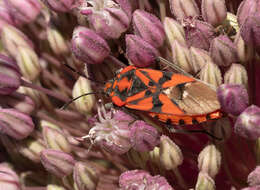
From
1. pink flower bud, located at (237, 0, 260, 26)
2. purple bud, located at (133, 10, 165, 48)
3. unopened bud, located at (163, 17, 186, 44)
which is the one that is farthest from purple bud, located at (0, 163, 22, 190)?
pink flower bud, located at (237, 0, 260, 26)

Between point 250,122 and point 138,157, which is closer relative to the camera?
point 250,122

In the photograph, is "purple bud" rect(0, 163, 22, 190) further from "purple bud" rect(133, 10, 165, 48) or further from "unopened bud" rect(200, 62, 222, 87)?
"unopened bud" rect(200, 62, 222, 87)

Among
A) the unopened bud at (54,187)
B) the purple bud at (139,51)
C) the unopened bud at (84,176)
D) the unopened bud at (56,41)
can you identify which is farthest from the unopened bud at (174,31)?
the unopened bud at (54,187)

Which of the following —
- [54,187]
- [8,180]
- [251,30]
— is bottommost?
[54,187]

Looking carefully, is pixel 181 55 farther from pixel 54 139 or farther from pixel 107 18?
pixel 54 139

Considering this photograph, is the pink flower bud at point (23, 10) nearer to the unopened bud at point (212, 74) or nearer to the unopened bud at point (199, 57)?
the unopened bud at point (199, 57)

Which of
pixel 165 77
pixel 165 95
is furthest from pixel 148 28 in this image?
pixel 165 95
